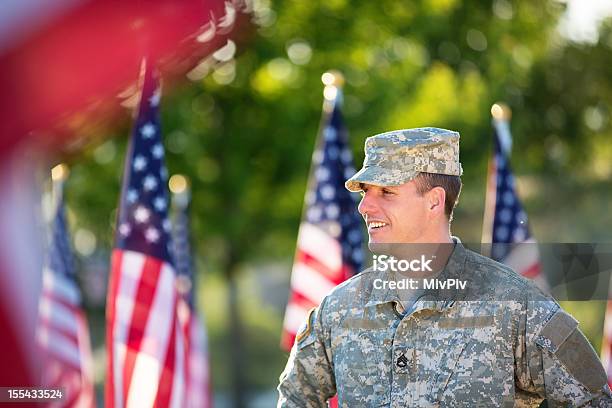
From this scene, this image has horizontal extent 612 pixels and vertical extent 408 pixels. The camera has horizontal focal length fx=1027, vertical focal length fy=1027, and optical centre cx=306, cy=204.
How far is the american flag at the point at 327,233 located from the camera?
24.5ft

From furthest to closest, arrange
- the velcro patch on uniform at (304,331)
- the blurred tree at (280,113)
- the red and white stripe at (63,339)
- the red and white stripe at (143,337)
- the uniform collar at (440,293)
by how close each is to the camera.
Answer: the blurred tree at (280,113)
the red and white stripe at (63,339)
the red and white stripe at (143,337)
the velcro patch on uniform at (304,331)
the uniform collar at (440,293)

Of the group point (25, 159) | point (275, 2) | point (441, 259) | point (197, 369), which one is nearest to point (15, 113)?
point (25, 159)

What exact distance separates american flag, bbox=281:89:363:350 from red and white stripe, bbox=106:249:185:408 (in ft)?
5.89

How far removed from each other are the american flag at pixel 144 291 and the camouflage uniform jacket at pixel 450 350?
2.41 metres

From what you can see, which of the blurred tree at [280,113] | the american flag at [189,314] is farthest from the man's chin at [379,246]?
the blurred tree at [280,113]

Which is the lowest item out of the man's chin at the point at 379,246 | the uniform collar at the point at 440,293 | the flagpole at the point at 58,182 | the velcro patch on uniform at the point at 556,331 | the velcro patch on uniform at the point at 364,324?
the velcro patch on uniform at the point at 556,331

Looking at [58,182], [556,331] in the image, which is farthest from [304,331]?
[58,182]

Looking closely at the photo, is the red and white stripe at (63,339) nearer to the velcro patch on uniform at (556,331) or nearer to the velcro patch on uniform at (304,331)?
the velcro patch on uniform at (304,331)

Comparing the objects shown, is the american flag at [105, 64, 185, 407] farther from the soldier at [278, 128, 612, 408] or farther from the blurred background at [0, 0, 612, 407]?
the blurred background at [0, 0, 612, 407]

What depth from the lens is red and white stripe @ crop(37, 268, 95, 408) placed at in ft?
26.8

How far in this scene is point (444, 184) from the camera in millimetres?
3330

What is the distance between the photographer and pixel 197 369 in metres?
10.7

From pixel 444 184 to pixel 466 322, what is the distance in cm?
46

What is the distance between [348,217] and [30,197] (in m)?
6.43
